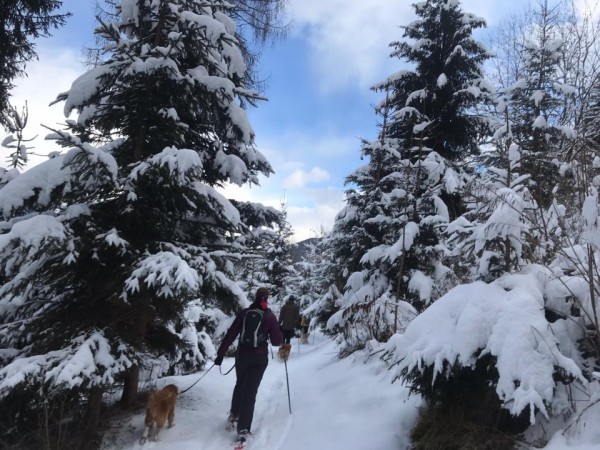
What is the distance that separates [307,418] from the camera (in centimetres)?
582

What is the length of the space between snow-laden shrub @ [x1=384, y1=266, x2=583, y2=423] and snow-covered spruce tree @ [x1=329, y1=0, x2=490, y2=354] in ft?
16.2

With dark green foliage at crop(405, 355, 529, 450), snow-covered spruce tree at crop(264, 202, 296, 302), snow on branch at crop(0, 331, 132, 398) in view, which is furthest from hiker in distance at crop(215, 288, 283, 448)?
snow-covered spruce tree at crop(264, 202, 296, 302)

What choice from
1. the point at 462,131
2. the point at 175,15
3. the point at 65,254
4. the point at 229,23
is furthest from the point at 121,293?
the point at 462,131

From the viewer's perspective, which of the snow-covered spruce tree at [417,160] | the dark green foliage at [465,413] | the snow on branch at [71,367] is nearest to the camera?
the dark green foliage at [465,413]

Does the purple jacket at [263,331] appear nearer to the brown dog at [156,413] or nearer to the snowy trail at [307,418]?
the brown dog at [156,413]

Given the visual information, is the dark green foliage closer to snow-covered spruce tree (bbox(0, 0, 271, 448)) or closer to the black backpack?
the black backpack

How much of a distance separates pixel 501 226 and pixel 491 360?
4.45 feet

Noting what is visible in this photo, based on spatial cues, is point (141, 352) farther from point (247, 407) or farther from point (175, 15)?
point (175, 15)

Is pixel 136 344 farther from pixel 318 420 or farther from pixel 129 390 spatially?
pixel 318 420

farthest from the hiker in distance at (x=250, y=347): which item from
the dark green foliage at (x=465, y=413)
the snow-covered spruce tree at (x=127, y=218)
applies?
the dark green foliage at (x=465, y=413)

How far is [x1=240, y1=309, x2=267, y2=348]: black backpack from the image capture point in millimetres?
5467

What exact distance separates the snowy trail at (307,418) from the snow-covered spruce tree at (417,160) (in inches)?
97.0

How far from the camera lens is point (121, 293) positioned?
183 inches

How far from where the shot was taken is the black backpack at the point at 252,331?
5467mm
